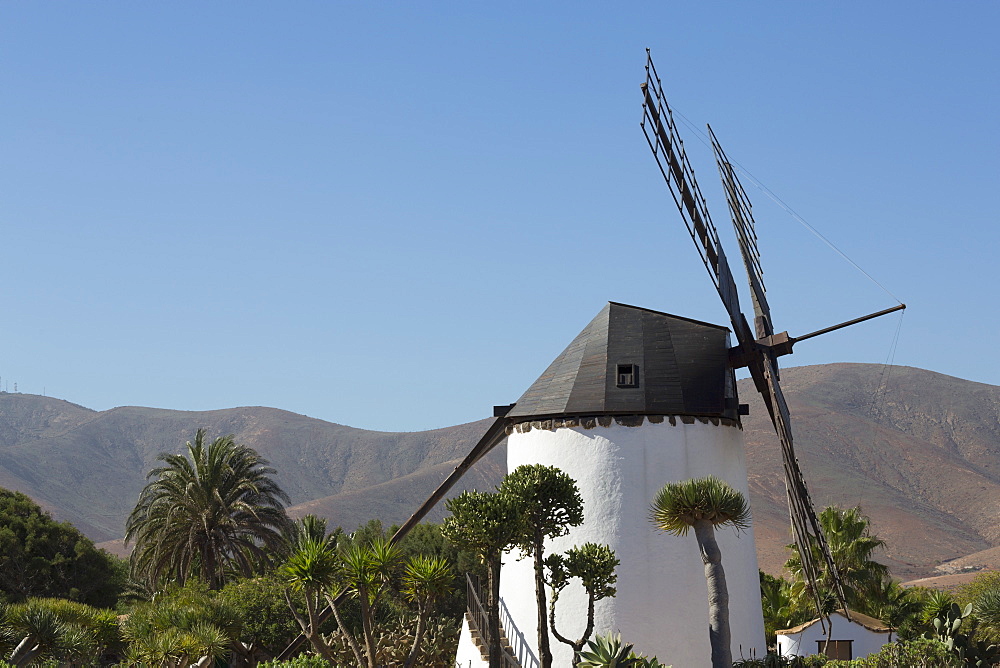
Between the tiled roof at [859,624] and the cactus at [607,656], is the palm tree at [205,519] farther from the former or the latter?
the cactus at [607,656]

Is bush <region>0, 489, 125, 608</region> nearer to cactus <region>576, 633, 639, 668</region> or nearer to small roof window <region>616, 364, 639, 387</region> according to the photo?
small roof window <region>616, 364, 639, 387</region>

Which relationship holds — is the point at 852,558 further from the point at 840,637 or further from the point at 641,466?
the point at 641,466

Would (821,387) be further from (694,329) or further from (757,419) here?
(694,329)

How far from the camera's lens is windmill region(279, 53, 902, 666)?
21.0 metres

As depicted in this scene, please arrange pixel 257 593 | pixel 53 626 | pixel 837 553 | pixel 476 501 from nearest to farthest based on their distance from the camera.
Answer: pixel 476 501, pixel 53 626, pixel 257 593, pixel 837 553

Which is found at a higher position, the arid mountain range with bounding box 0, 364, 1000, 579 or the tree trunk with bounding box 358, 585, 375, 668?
the arid mountain range with bounding box 0, 364, 1000, 579

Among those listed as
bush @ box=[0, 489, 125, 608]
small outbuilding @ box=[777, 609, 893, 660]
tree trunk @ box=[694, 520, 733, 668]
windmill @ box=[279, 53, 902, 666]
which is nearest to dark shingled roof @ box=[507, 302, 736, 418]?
windmill @ box=[279, 53, 902, 666]

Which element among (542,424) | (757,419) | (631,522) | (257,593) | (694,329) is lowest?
(257,593)

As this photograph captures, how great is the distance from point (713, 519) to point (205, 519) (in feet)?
68.8

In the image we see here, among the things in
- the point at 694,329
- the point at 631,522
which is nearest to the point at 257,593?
the point at 631,522

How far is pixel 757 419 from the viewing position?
154 meters

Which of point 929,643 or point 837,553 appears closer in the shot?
point 929,643

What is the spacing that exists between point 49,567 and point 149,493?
10119mm

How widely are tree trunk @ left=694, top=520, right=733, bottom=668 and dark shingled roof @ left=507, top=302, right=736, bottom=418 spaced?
5895 millimetres
